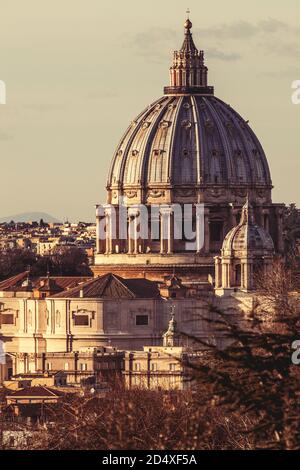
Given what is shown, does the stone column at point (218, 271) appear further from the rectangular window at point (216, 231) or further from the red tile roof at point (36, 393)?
the red tile roof at point (36, 393)

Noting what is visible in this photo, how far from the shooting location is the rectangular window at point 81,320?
114 m

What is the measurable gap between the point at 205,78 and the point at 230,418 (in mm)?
82516

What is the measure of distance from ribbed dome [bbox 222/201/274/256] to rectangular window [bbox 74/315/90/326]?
17.9 feet

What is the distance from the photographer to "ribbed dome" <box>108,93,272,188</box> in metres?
127

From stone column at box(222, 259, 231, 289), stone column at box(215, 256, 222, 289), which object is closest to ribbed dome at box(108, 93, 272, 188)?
stone column at box(215, 256, 222, 289)

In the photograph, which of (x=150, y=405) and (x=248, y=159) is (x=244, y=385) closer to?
(x=150, y=405)

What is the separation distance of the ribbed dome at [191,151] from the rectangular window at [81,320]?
13915 mm

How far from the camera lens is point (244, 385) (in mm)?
36375

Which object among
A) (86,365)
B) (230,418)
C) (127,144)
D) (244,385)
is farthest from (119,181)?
(244,385)

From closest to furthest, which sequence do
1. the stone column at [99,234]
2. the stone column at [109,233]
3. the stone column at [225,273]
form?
1. the stone column at [225,273]
2. the stone column at [109,233]
3. the stone column at [99,234]

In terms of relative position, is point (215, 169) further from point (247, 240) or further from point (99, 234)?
point (247, 240)

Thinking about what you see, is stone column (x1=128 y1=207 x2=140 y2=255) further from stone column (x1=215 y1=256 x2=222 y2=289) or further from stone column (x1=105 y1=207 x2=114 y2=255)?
stone column (x1=215 y1=256 x2=222 y2=289)

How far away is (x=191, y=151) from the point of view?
12800 cm

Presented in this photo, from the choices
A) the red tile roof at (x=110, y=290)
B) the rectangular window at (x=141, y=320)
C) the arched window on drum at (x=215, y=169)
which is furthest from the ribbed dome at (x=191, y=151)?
the rectangular window at (x=141, y=320)
